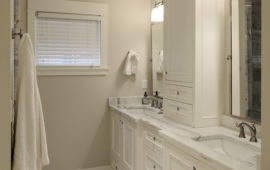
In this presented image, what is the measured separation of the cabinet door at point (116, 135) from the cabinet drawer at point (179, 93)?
0.88 metres

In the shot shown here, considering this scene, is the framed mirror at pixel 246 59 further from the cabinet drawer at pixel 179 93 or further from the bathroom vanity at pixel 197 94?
the cabinet drawer at pixel 179 93

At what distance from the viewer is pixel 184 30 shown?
97.8 inches

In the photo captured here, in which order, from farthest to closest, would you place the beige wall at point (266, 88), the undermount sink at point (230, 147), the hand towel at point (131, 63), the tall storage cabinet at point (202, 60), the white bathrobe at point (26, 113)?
1. the hand towel at point (131, 63)
2. the tall storage cabinet at point (202, 60)
3. the undermount sink at point (230, 147)
4. the white bathrobe at point (26, 113)
5. the beige wall at point (266, 88)

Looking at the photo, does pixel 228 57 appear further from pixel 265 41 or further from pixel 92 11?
pixel 92 11

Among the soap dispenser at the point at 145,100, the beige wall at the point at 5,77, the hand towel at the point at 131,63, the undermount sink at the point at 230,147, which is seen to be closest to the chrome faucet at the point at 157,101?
the soap dispenser at the point at 145,100

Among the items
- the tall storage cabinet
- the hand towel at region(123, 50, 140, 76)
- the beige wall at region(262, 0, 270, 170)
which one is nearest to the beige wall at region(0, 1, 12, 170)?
the beige wall at region(262, 0, 270, 170)

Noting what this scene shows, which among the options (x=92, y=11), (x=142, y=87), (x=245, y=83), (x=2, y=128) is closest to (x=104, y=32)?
(x=92, y=11)

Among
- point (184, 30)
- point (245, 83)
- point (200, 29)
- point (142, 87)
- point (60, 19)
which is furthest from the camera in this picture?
point (142, 87)

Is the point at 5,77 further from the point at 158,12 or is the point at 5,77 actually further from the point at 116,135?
the point at 158,12

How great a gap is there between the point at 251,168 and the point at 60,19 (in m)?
2.89

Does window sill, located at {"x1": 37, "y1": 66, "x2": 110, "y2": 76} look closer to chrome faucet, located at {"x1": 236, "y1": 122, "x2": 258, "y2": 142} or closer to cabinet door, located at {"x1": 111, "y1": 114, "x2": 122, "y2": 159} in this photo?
cabinet door, located at {"x1": 111, "y1": 114, "x2": 122, "y2": 159}


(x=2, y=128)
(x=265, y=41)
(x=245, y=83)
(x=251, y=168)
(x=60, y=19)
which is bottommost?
(x=251, y=168)

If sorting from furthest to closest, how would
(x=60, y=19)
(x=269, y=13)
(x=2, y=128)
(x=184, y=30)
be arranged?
(x=60, y=19) < (x=184, y=30) < (x=2, y=128) < (x=269, y=13)

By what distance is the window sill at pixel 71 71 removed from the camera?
11.5 feet
